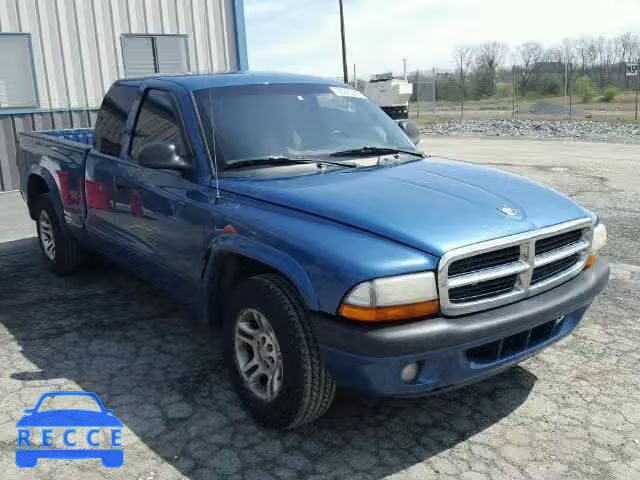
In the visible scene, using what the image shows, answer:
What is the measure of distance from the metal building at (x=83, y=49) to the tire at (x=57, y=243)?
17.3 feet

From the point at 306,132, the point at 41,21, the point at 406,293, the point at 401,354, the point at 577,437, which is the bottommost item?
the point at 577,437

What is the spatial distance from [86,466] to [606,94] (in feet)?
141

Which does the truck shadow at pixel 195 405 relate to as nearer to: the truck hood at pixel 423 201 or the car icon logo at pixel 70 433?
the car icon logo at pixel 70 433

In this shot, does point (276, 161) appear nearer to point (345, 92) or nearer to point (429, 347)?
point (345, 92)

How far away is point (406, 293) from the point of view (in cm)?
273

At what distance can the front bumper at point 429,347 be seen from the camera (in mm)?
2723

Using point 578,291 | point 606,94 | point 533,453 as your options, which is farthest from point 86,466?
point 606,94

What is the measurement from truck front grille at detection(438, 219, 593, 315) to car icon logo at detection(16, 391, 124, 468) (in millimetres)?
1801

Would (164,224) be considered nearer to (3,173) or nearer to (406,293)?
(406,293)

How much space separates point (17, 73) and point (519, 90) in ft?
139

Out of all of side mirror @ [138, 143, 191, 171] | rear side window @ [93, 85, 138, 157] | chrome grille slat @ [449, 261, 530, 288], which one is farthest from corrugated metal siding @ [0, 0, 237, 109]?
chrome grille slat @ [449, 261, 530, 288]

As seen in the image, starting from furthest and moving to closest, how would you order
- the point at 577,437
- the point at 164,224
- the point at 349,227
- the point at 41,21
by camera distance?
the point at 41,21
the point at 164,224
the point at 577,437
the point at 349,227

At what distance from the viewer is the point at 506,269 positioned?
117 inches

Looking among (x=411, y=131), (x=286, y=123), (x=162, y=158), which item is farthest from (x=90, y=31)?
(x=162, y=158)
